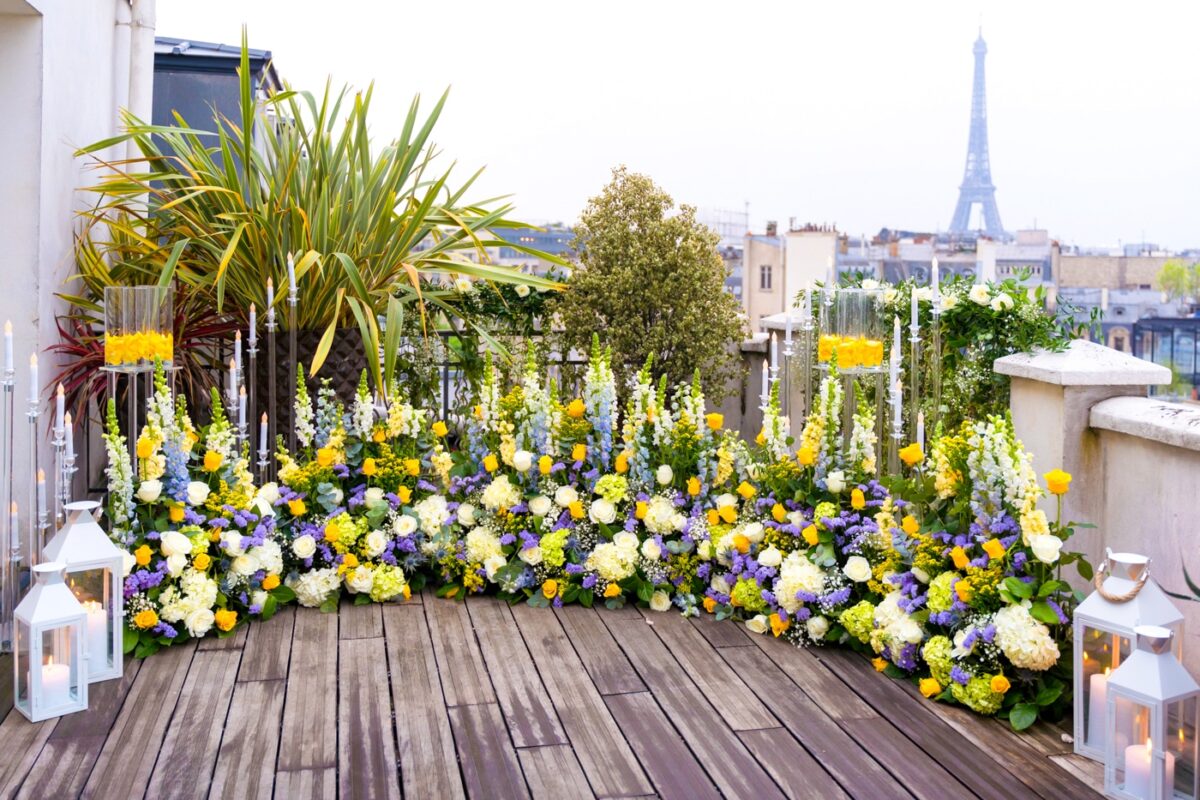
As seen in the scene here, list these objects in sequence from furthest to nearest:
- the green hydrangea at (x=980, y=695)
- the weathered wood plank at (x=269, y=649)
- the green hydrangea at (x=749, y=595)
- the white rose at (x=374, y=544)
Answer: the white rose at (x=374, y=544), the green hydrangea at (x=749, y=595), the weathered wood plank at (x=269, y=649), the green hydrangea at (x=980, y=695)

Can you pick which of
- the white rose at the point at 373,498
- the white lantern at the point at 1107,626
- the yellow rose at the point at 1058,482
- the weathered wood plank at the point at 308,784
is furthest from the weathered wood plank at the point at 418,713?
the yellow rose at the point at 1058,482

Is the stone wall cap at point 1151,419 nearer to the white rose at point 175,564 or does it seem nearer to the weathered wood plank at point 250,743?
the weathered wood plank at point 250,743

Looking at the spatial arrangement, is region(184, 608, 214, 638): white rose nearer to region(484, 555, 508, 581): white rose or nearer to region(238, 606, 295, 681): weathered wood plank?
region(238, 606, 295, 681): weathered wood plank

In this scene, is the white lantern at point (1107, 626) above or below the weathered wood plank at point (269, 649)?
above

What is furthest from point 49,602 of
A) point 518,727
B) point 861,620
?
point 861,620

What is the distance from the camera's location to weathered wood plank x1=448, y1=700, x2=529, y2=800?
7.50 feet

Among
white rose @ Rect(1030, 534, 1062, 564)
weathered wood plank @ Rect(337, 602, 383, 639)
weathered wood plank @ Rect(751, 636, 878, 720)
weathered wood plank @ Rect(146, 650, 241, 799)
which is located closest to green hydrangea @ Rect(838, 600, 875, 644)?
weathered wood plank @ Rect(751, 636, 878, 720)

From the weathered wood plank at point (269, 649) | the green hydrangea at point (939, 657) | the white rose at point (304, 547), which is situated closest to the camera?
the green hydrangea at point (939, 657)

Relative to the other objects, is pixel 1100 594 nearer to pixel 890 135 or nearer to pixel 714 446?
pixel 714 446

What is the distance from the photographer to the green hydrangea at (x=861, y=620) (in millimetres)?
3021

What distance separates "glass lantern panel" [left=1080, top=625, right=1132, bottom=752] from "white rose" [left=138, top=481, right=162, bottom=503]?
248 centimetres

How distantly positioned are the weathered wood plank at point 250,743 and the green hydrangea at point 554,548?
0.99m

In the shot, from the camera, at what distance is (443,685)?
288 centimetres

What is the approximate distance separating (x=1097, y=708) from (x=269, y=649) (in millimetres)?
Answer: 2204
